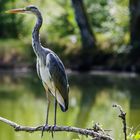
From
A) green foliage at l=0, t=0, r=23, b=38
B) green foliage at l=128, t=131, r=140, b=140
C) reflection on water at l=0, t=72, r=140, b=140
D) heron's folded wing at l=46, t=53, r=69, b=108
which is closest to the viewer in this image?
green foliage at l=128, t=131, r=140, b=140

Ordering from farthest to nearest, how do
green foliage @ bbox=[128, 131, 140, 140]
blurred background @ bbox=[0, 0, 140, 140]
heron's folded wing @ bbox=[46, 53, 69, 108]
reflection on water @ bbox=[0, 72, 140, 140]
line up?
blurred background @ bbox=[0, 0, 140, 140]
reflection on water @ bbox=[0, 72, 140, 140]
heron's folded wing @ bbox=[46, 53, 69, 108]
green foliage @ bbox=[128, 131, 140, 140]

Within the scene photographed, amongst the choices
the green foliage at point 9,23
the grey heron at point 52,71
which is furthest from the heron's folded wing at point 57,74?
the green foliage at point 9,23

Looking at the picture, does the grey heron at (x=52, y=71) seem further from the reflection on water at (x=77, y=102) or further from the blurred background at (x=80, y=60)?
the blurred background at (x=80, y=60)

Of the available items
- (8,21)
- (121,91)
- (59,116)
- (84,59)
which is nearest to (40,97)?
(121,91)

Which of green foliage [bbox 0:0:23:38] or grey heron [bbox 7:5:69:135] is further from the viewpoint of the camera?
green foliage [bbox 0:0:23:38]

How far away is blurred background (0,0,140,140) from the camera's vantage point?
15.8m

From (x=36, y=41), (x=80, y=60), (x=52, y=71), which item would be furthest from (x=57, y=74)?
(x=80, y=60)

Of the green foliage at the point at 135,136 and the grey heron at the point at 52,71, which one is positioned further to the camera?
the grey heron at the point at 52,71

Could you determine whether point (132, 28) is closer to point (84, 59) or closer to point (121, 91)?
point (84, 59)

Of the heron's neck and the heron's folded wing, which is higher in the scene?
the heron's neck

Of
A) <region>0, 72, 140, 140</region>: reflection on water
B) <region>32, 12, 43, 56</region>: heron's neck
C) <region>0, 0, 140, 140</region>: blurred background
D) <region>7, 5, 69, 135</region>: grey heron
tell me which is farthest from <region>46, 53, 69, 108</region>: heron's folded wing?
<region>0, 0, 140, 140</region>: blurred background

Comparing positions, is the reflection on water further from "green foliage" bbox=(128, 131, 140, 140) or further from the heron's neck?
"green foliage" bbox=(128, 131, 140, 140)

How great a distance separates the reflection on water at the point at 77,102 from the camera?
13.6 m

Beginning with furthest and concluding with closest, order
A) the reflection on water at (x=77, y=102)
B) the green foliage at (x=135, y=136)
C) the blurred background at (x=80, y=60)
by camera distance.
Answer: the blurred background at (x=80, y=60) → the reflection on water at (x=77, y=102) → the green foliage at (x=135, y=136)
